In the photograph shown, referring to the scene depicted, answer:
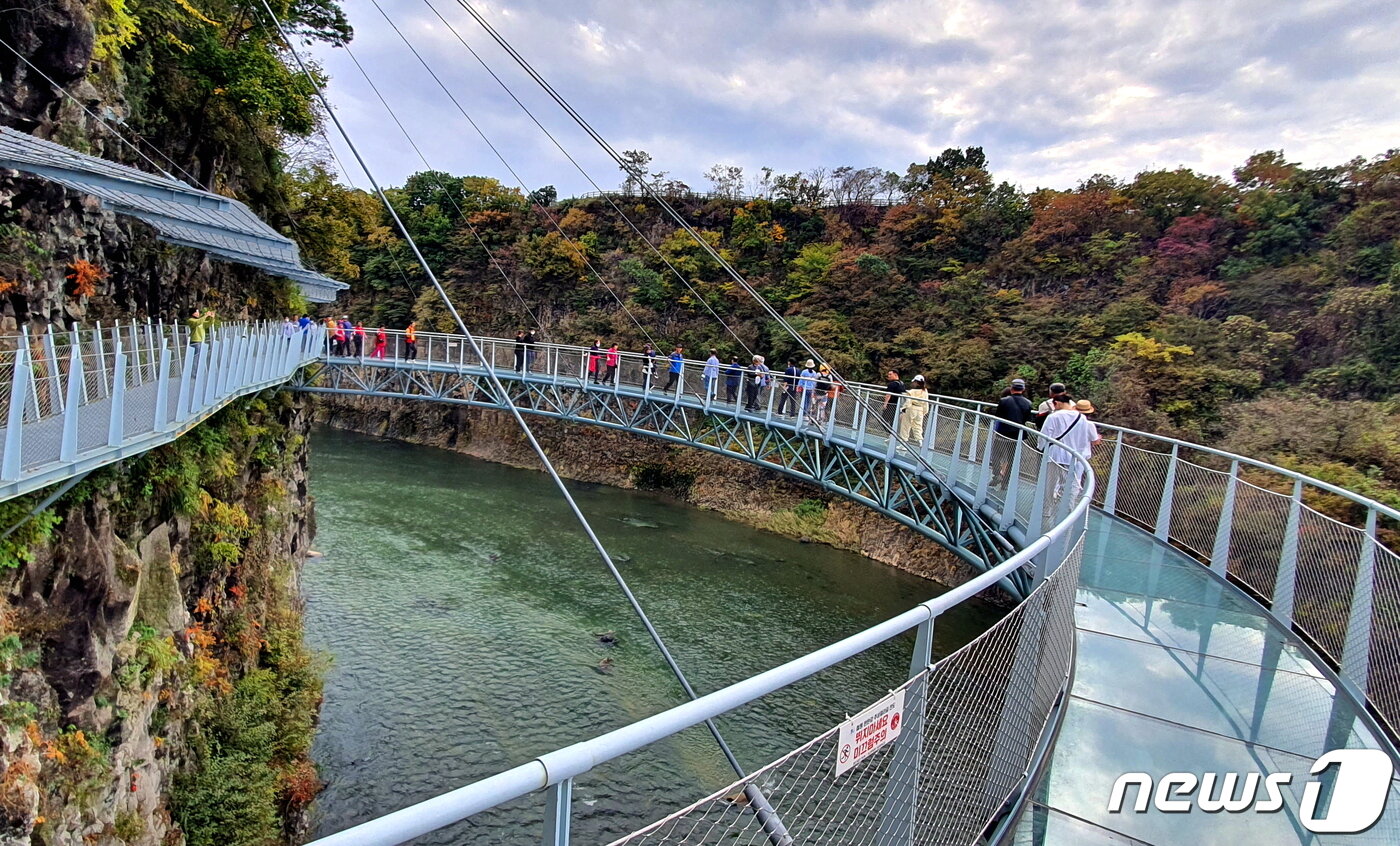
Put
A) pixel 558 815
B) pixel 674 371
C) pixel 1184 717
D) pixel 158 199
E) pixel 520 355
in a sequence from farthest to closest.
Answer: pixel 520 355
pixel 674 371
pixel 158 199
pixel 1184 717
pixel 558 815

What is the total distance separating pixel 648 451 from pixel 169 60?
20.5 meters

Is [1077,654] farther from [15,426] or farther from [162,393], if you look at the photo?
[162,393]

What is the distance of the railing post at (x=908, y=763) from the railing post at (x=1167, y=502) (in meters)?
6.47

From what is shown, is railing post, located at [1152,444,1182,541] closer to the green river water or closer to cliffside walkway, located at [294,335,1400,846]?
cliffside walkway, located at [294,335,1400,846]

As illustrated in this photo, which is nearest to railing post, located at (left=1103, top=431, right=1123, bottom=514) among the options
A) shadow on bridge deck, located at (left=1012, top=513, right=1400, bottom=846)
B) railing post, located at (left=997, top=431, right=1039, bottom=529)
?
railing post, located at (left=997, top=431, right=1039, bottom=529)

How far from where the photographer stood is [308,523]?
17.4m

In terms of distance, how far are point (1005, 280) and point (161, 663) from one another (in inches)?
1180

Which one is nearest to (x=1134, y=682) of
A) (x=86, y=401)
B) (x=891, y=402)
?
(x=86, y=401)

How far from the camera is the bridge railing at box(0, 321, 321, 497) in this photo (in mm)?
4762

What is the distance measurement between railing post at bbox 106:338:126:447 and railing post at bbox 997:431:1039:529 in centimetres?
836

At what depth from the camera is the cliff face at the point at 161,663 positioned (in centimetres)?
562

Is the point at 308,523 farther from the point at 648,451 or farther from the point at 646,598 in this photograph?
the point at 648,451

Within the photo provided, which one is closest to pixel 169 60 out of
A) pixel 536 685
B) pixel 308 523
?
pixel 308 523

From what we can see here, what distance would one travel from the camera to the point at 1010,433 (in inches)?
397
